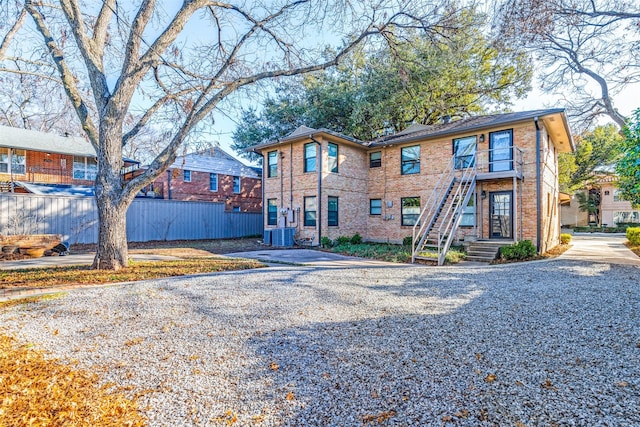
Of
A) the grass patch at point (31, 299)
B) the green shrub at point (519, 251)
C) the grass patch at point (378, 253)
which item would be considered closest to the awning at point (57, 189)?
the grass patch at point (378, 253)

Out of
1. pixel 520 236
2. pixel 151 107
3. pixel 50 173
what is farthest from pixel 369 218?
pixel 50 173

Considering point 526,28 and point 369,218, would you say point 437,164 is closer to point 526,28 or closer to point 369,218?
point 369,218

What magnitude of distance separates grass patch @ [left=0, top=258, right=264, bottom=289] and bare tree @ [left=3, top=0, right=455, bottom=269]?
0.60m

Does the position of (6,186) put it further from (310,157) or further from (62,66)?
(310,157)

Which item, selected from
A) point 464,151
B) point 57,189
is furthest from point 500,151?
point 57,189

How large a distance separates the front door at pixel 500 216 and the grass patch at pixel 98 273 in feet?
29.5

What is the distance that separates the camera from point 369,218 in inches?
645

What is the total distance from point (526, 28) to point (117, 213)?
42.9 feet

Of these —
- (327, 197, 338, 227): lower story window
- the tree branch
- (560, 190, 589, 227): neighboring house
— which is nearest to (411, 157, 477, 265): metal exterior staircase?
(327, 197, 338, 227): lower story window

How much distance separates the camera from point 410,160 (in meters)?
14.9

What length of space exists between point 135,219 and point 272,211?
6.72 m

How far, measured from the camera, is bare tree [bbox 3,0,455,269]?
7922mm

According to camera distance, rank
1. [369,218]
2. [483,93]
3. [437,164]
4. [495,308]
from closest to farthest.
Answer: [495,308], [437,164], [369,218], [483,93]

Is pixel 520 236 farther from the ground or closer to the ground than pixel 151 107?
closer to the ground
